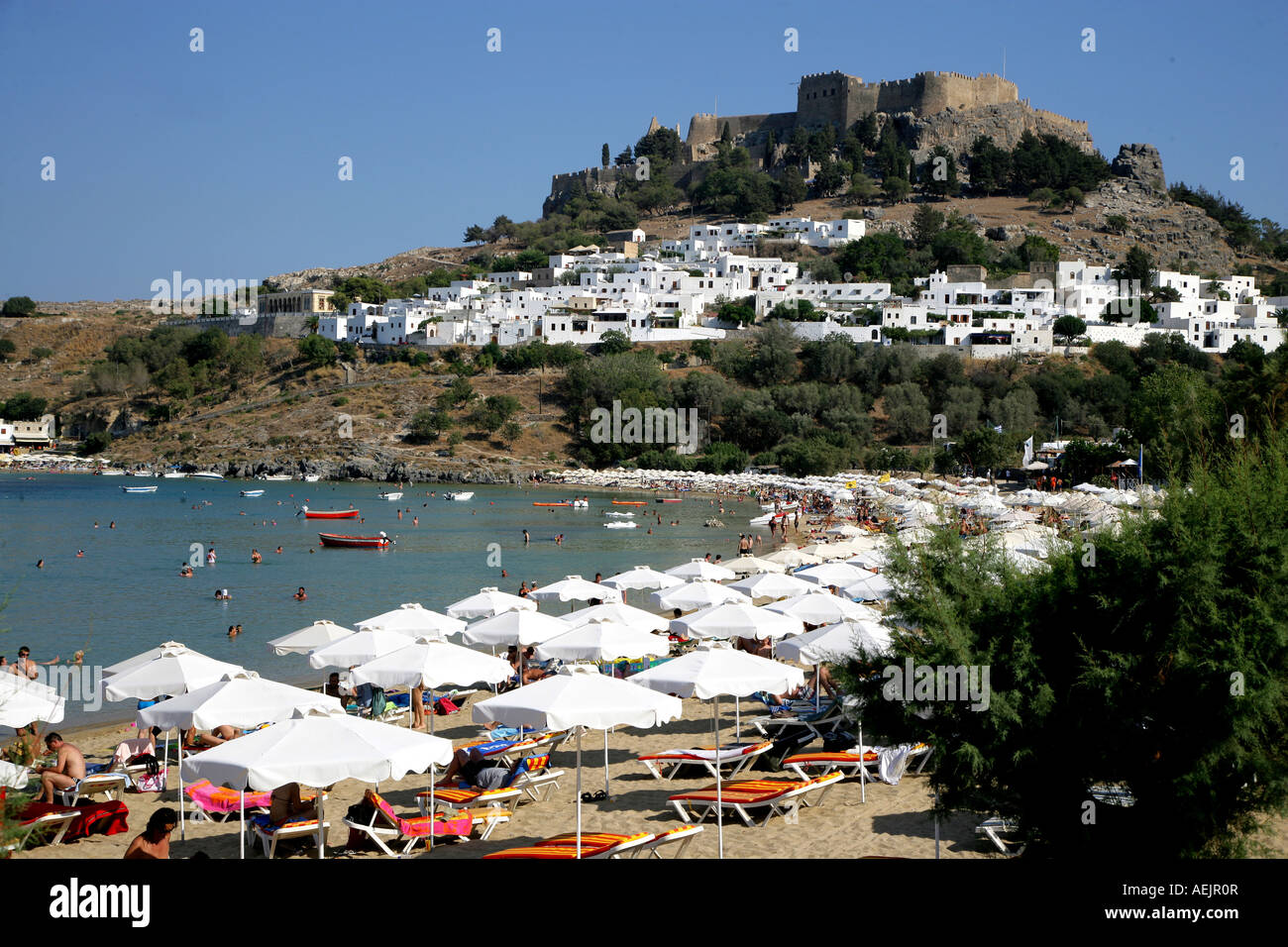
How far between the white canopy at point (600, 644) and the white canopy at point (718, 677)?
5.92ft

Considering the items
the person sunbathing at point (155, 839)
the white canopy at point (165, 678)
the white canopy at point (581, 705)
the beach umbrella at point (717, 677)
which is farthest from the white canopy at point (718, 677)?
the white canopy at point (165, 678)

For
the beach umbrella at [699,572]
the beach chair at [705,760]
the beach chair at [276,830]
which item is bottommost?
the beach chair at [705,760]

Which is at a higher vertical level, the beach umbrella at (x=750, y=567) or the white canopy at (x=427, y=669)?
the white canopy at (x=427, y=669)

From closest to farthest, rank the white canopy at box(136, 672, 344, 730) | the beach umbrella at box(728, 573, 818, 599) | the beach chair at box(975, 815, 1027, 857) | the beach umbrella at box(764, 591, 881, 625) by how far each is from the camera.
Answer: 1. the beach chair at box(975, 815, 1027, 857)
2. the white canopy at box(136, 672, 344, 730)
3. the beach umbrella at box(764, 591, 881, 625)
4. the beach umbrella at box(728, 573, 818, 599)

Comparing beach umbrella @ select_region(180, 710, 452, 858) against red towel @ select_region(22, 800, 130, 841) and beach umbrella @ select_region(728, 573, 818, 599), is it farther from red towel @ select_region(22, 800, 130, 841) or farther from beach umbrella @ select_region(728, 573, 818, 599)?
beach umbrella @ select_region(728, 573, 818, 599)

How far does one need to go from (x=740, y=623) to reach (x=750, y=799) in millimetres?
4053

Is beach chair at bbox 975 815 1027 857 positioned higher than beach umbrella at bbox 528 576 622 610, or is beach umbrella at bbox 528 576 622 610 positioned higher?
beach umbrella at bbox 528 576 622 610

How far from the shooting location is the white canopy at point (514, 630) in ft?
46.2

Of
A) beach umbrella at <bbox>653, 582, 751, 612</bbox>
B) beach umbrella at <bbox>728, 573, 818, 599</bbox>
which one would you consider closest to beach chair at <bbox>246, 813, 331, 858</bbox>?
beach umbrella at <bbox>653, 582, 751, 612</bbox>

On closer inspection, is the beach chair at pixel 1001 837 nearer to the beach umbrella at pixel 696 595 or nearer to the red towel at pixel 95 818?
the red towel at pixel 95 818

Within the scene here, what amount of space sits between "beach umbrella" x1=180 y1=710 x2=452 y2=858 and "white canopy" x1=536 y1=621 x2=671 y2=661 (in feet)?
13.5

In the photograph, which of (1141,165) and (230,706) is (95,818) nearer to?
(230,706)

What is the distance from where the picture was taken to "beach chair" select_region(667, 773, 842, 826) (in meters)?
9.30
